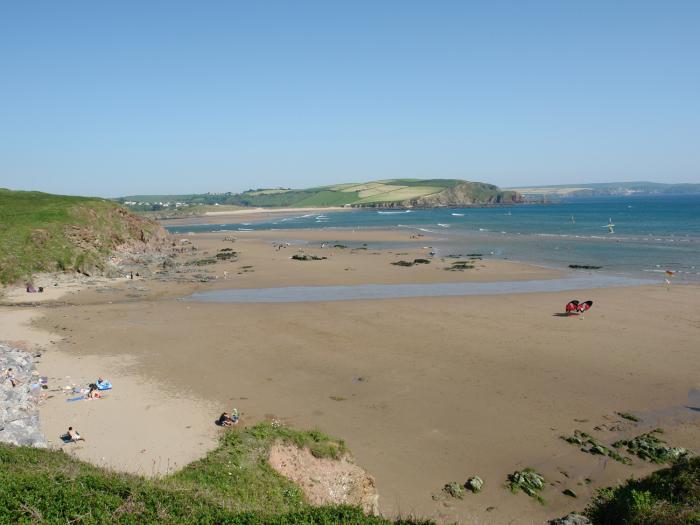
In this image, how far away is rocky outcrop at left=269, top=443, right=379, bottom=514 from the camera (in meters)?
13.4

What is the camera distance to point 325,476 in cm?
1406

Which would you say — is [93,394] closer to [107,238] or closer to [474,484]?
[474,484]

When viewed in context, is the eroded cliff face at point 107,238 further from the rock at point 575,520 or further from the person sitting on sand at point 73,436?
the rock at point 575,520

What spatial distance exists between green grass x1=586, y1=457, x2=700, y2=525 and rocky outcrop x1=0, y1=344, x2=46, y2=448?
15.9 m

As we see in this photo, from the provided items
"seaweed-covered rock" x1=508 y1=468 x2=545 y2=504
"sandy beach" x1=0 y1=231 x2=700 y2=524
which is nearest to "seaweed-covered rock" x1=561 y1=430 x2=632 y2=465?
"sandy beach" x1=0 y1=231 x2=700 y2=524

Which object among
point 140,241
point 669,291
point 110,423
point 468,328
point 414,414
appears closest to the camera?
point 110,423

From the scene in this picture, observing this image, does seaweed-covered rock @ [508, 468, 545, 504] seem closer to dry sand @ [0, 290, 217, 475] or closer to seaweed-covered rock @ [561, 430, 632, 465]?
seaweed-covered rock @ [561, 430, 632, 465]

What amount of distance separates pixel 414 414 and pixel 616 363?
1204 centimetres

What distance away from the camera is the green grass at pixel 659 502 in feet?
30.8

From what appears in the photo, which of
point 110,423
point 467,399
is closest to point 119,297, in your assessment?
point 110,423

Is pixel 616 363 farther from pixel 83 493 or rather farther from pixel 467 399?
pixel 83 493

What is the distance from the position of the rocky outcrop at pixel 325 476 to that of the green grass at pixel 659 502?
18.4 feet

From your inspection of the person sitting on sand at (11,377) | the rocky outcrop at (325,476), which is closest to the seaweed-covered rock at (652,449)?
the rocky outcrop at (325,476)

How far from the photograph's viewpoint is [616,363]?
952 inches
